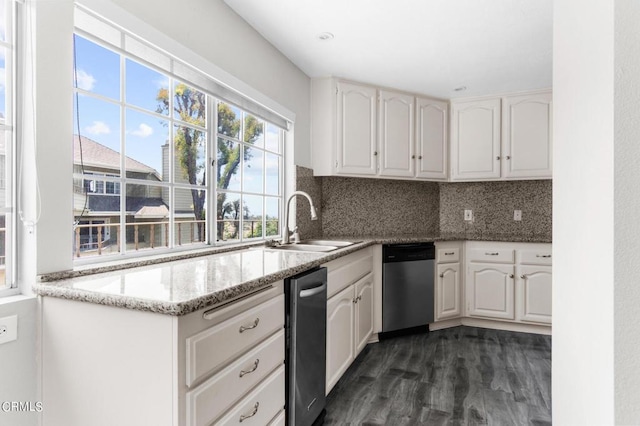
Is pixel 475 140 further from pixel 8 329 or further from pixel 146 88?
pixel 8 329

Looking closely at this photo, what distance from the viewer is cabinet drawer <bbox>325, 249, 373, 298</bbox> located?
218cm

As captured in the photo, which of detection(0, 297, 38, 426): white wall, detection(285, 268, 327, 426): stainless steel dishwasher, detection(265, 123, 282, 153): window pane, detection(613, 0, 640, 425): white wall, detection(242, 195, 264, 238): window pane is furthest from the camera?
detection(265, 123, 282, 153): window pane

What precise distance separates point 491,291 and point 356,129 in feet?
6.80

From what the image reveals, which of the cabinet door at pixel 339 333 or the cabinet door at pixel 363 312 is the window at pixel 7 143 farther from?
the cabinet door at pixel 363 312

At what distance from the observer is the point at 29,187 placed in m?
1.24

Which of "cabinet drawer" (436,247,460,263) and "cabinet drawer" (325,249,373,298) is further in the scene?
"cabinet drawer" (436,247,460,263)

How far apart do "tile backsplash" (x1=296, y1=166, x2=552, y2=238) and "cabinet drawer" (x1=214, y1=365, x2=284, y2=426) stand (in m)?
2.03

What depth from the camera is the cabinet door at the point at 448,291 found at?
11.6 feet

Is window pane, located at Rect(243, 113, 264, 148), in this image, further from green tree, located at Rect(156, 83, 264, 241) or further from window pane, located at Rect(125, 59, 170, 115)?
window pane, located at Rect(125, 59, 170, 115)

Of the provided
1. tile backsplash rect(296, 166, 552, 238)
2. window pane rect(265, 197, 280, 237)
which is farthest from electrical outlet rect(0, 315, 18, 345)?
tile backsplash rect(296, 166, 552, 238)

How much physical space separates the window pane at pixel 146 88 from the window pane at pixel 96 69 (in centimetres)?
7

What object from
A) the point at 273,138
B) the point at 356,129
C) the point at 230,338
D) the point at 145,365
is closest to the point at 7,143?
the point at 145,365

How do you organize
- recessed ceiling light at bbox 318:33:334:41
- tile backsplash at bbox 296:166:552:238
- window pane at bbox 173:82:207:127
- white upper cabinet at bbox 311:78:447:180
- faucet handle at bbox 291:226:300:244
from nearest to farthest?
window pane at bbox 173:82:207:127
recessed ceiling light at bbox 318:33:334:41
faucet handle at bbox 291:226:300:244
white upper cabinet at bbox 311:78:447:180
tile backsplash at bbox 296:166:552:238

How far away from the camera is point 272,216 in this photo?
116 inches
